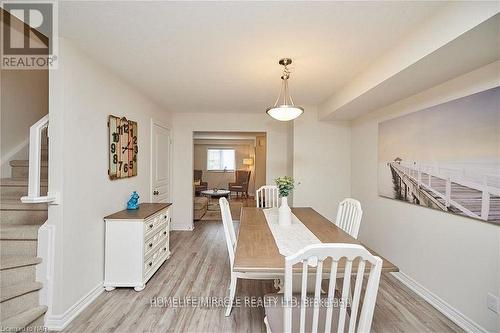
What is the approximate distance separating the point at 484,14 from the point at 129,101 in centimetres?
332

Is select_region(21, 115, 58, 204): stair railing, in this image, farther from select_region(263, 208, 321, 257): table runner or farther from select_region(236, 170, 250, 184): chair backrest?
select_region(236, 170, 250, 184): chair backrest

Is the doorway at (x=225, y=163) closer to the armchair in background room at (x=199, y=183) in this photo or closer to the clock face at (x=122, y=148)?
the armchair in background room at (x=199, y=183)

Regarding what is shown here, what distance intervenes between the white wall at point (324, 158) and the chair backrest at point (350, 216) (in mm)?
1722

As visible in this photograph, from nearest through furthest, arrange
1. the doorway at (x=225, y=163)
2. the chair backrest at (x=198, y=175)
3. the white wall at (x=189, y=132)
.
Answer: the white wall at (x=189, y=132)
the chair backrest at (x=198, y=175)
the doorway at (x=225, y=163)

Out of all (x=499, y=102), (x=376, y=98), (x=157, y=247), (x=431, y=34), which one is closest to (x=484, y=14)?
(x=431, y=34)

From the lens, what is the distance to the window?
10391mm

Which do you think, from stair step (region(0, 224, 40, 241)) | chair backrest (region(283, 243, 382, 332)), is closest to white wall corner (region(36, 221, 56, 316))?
stair step (region(0, 224, 40, 241))

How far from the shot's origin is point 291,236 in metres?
1.96

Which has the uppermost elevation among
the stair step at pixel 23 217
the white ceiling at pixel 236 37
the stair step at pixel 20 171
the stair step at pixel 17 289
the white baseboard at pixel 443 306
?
the white ceiling at pixel 236 37

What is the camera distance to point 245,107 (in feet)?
13.7

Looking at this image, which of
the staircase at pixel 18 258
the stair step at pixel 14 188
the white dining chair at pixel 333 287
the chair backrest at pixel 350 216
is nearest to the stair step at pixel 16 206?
the staircase at pixel 18 258

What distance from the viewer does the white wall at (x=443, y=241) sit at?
5.86 ft

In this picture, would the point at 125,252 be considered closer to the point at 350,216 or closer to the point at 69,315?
the point at 69,315

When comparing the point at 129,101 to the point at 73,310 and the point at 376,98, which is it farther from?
the point at 376,98
